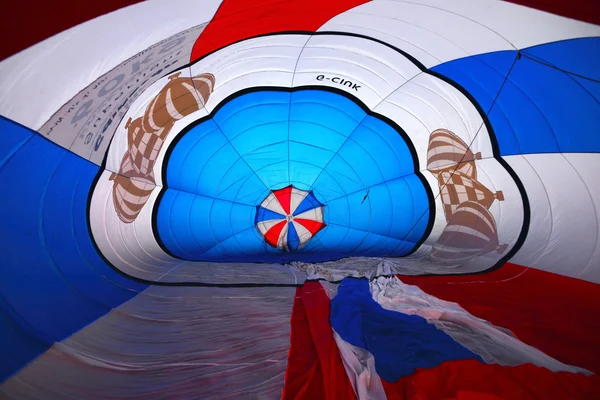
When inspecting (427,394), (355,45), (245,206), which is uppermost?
(355,45)

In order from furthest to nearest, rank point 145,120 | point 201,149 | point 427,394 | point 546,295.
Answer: point 201,149 < point 145,120 < point 546,295 < point 427,394

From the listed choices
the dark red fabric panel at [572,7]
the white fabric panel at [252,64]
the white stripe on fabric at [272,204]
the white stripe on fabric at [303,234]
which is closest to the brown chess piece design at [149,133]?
the white fabric panel at [252,64]

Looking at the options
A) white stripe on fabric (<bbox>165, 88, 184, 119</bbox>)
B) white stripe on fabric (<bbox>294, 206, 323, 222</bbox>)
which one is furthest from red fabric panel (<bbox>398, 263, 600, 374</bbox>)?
white stripe on fabric (<bbox>165, 88, 184, 119</bbox>)

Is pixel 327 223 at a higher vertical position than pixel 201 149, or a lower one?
lower

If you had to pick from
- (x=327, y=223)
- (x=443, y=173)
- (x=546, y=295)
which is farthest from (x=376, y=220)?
(x=546, y=295)

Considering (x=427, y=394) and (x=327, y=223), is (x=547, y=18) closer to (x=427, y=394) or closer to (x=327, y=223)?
(x=427, y=394)

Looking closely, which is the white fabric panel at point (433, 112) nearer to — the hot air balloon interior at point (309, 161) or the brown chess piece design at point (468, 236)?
the hot air balloon interior at point (309, 161)

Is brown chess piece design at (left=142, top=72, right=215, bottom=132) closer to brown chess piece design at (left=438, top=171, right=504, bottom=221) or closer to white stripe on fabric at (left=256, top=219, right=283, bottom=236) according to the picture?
white stripe on fabric at (left=256, top=219, right=283, bottom=236)
